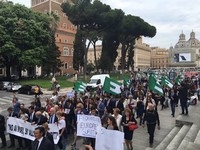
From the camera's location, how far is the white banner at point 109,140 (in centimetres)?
600

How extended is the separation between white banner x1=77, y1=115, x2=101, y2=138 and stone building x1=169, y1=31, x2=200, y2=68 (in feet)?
145

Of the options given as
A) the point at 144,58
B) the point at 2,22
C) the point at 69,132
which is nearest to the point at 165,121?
the point at 69,132

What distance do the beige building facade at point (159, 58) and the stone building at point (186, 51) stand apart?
21.4m

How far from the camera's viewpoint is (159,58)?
185125 mm

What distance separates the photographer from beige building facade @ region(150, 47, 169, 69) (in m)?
181

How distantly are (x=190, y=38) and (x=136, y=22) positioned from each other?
409ft

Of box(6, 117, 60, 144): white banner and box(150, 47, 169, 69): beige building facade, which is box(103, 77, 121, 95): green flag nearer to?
box(6, 117, 60, 144): white banner

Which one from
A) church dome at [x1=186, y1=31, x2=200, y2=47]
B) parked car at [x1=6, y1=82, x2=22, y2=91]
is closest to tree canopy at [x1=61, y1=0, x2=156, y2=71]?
parked car at [x1=6, y1=82, x2=22, y2=91]

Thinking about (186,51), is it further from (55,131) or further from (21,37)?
(55,131)

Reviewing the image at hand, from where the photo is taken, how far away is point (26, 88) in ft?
98.3

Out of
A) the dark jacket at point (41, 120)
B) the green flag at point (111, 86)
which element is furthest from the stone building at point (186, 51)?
the dark jacket at point (41, 120)

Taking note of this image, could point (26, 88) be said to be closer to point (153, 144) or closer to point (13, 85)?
point (13, 85)

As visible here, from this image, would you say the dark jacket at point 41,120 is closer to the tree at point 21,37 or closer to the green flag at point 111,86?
the green flag at point 111,86

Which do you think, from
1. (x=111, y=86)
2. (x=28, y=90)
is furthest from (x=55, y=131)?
(x=28, y=90)
